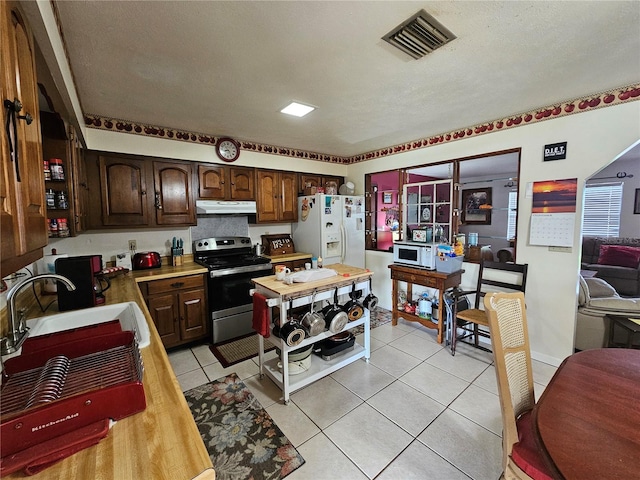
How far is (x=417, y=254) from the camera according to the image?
3.31 m

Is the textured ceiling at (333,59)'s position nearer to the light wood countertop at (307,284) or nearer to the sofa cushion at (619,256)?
the light wood countertop at (307,284)

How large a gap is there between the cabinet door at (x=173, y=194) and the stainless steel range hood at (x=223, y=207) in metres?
0.12

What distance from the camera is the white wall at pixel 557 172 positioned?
2.29m

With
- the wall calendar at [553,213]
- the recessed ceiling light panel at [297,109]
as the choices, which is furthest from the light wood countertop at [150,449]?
the wall calendar at [553,213]

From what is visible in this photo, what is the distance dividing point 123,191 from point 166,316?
1.40 meters

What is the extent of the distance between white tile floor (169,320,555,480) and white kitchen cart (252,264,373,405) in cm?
11

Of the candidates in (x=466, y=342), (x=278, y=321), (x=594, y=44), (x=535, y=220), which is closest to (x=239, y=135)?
(x=278, y=321)

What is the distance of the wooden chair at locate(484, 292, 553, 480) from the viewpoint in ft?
3.58

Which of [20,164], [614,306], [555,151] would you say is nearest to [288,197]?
[555,151]

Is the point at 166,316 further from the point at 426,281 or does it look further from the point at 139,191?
the point at 426,281

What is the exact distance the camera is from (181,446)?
2.42ft

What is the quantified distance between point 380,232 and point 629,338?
9.41ft

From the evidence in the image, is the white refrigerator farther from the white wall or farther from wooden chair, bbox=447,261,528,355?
the white wall

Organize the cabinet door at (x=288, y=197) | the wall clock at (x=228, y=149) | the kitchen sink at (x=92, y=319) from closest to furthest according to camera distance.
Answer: the kitchen sink at (x=92, y=319) → the wall clock at (x=228, y=149) → the cabinet door at (x=288, y=197)
